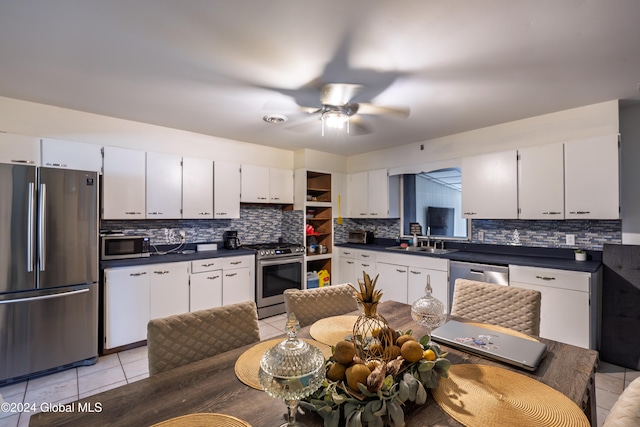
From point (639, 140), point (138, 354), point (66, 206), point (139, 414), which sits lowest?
point (138, 354)

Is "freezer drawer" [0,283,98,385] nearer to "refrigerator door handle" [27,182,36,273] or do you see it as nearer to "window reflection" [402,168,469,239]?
"refrigerator door handle" [27,182,36,273]

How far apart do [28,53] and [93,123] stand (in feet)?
4.07

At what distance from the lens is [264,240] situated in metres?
4.59

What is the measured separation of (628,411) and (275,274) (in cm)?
358

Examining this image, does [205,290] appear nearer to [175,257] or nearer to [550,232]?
[175,257]

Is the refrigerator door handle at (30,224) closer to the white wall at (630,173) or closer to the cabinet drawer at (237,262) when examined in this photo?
the cabinet drawer at (237,262)

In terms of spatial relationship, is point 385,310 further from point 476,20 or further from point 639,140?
point 639,140

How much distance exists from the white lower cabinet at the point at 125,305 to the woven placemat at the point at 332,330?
231 cm

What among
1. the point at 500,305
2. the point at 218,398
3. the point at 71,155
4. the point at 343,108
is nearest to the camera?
the point at 218,398

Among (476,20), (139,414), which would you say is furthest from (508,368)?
(476,20)

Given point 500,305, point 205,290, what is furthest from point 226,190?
point 500,305

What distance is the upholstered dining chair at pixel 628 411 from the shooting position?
73cm

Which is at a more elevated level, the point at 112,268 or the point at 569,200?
the point at 569,200

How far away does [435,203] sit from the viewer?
4.33 meters
